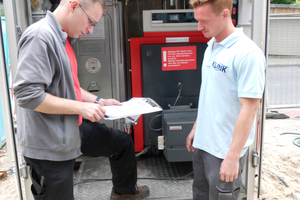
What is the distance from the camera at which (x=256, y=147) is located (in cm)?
241

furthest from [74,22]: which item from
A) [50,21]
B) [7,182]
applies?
[7,182]

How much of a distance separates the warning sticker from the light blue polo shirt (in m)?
1.04

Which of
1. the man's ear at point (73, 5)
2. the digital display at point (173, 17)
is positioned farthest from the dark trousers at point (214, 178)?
the digital display at point (173, 17)

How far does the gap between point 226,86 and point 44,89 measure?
1040mm

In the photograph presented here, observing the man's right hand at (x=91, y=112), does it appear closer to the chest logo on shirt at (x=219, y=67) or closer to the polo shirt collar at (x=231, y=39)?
the chest logo on shirt at (x=219, y=67)

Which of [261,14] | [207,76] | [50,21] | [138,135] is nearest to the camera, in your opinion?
[50,21]

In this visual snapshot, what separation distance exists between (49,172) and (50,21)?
89 cm

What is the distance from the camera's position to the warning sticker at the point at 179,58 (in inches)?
112


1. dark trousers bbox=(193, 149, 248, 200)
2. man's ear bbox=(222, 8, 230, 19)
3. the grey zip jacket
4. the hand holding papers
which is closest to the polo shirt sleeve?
man's ear bbox=(222, 8, 230, 19)

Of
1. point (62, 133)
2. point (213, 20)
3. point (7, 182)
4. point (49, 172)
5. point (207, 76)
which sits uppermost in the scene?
point (213, 20)

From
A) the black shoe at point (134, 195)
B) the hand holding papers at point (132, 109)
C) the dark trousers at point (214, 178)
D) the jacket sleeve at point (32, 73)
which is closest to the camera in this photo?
the jacket sleeve at point (32, 73)

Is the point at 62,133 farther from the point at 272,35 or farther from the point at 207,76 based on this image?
the point at 272,35

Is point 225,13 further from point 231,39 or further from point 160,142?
point 160,142

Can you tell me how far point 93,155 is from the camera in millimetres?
2283
